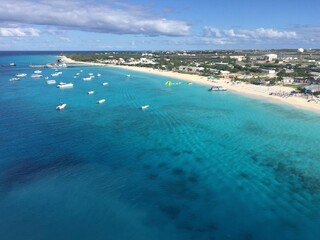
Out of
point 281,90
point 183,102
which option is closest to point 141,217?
point 183,102

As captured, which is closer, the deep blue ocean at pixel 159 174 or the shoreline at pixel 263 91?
the deep blue ocean at pixel 159 174

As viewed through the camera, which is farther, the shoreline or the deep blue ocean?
the shoreline

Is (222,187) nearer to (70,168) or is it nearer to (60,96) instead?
(70,168)

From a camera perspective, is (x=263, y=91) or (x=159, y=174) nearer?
(x=159, y=174)

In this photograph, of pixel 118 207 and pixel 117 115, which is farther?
pixel 117 115

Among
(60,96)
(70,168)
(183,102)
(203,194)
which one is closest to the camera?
(203,194)

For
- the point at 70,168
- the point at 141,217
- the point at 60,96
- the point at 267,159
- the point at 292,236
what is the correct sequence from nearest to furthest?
1. the point at 292,236
2. the point at 141,217
3. the point at 70,168
4. the point at 267,159
5. the point at 60,96

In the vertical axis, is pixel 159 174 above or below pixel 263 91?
above
